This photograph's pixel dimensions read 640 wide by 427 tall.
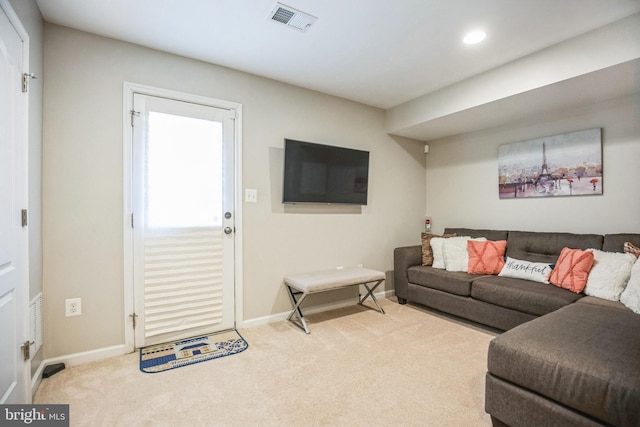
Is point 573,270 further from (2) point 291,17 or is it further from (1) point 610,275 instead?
(2) point 291,17

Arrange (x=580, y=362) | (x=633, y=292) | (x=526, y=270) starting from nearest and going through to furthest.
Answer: (x=580, y=362) < (x=633, y=292) < (x=526, y=270)

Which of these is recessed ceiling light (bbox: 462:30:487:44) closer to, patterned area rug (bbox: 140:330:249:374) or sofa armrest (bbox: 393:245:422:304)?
sofa armrest (bbox: 393:245:422:304)

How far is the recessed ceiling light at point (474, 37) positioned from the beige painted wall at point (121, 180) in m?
1.50

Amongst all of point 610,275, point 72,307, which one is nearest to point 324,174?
point 72,307

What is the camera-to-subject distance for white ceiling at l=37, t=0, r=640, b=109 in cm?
196

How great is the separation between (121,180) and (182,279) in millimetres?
929

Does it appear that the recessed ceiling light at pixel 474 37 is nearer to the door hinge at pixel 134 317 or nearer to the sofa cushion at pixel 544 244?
the sofa cushion at pixel 544 244

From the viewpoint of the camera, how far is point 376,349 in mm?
2389

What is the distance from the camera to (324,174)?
3.25m

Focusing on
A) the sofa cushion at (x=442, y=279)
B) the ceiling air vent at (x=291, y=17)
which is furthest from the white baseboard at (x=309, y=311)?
the ceiling air vent at (x=291, y=17)

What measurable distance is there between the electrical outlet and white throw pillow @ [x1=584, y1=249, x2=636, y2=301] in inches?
153

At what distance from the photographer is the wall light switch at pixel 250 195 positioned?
288cm

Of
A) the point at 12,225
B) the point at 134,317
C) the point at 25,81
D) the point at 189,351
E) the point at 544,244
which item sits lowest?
the point at 189,351

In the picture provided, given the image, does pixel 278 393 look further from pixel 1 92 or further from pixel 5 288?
pixel 1 92
